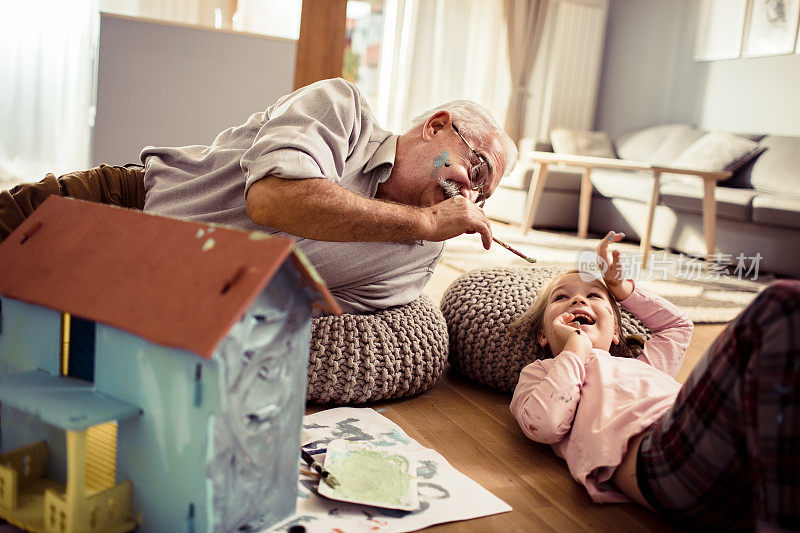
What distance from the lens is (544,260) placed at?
13.5 feet

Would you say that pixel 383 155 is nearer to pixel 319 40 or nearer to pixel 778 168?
pixel 319 40

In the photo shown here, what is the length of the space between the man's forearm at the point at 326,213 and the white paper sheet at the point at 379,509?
39cm

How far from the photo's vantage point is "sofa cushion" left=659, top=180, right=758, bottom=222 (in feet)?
14.4

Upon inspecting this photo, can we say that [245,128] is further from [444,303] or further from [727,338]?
[727,338]

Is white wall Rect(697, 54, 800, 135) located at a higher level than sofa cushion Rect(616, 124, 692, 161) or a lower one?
higher

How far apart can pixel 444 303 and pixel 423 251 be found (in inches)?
11.3

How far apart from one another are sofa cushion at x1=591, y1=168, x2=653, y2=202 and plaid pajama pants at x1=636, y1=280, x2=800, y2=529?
4060 mm

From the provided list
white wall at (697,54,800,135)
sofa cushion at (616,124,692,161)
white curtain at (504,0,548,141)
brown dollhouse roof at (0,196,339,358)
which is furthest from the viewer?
white curtain at (504,0,548,141)

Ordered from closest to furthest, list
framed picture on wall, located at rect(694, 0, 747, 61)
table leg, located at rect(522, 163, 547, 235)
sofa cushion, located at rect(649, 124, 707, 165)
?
table leg, located at rect(522, 163, 547, 235), sofa cushion, located at rect(649, 124, 707, 165), framed picture on wall, located at rect(694, 0, 747, 61)

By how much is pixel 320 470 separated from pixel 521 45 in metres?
6.66

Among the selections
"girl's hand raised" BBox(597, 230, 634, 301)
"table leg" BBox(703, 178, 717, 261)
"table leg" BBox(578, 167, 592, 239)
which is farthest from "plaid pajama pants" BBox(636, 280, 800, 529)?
"table leg" BBox(578, 167, 592, 239)

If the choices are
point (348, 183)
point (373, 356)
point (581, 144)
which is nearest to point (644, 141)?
point (581, 144)

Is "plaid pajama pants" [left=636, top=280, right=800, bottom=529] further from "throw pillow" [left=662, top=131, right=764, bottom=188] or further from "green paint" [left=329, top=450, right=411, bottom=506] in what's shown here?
"throw pillow" [left=662, top=131, right=764, bottom=188]

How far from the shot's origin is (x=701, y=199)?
4.57 metres
